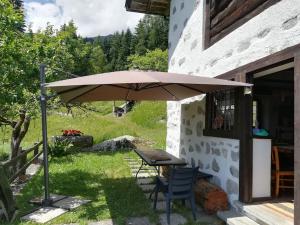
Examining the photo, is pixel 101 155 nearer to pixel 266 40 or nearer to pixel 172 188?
pixel 172 188

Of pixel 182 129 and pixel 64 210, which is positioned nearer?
pixel 64 210

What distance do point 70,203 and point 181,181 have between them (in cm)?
209

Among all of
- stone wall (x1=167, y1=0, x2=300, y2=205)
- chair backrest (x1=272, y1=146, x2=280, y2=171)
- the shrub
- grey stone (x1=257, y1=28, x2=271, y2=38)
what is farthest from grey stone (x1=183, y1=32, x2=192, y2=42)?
the shrub

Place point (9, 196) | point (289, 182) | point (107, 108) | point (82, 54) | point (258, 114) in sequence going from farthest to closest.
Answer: point (107, 108) < point (82, 54) < point (258, 114) < point (289, 182) < point (9, 196)

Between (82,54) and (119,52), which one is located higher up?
(119,52)

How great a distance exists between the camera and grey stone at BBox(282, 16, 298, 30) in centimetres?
376

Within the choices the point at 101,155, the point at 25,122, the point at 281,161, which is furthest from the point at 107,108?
the point at 281,161

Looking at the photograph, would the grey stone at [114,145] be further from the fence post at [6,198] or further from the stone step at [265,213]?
the stone step at [265,213]

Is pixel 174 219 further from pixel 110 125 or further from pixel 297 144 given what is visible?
pixel 110 125

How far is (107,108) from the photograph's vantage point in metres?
34.7

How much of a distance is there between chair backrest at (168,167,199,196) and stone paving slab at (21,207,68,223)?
70.7 inches

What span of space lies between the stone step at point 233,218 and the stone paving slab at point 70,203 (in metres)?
2.32

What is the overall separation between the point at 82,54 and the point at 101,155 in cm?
554

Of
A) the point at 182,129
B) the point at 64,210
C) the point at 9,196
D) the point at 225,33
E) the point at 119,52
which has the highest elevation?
the point at 119,52
